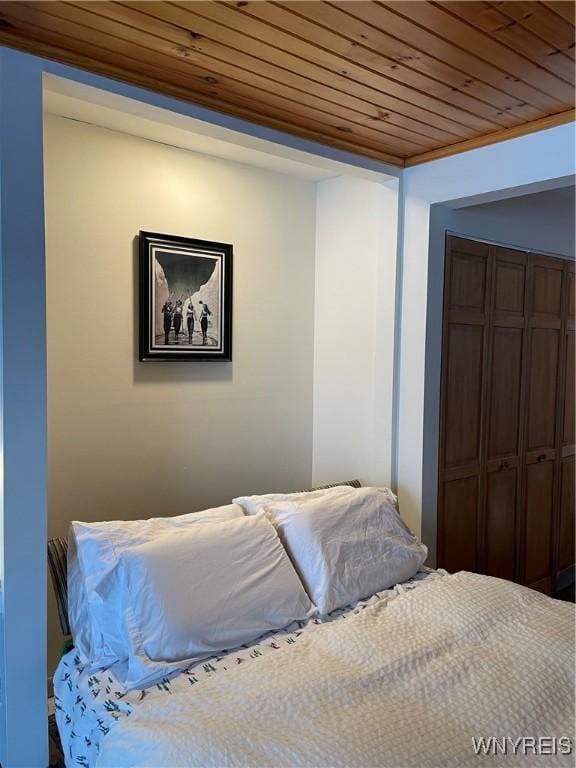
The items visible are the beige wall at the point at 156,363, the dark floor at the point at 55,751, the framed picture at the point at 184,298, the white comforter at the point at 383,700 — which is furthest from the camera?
the framed picture at the point at 184,298

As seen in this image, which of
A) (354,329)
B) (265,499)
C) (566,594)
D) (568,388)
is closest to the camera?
→ (265,499)

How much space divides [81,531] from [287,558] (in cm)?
70

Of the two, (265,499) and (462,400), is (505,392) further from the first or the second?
(265,499)

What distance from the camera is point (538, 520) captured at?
11.2 ft

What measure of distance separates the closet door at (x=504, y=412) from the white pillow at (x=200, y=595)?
4.98ft

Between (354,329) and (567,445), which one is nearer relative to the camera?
(354,329)

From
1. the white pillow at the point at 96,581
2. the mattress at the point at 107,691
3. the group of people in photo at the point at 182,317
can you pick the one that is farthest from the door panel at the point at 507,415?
the white pillow at the point at 96,581

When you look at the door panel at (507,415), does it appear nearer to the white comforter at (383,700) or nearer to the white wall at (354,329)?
the white wall at (354,329)

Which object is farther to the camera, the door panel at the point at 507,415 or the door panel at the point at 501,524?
the door panel at the point at 501,524

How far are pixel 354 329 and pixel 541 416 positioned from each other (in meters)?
1.26

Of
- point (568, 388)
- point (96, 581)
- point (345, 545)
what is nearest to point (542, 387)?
point (568, 388)

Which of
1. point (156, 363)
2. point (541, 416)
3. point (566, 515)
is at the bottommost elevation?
point (566, 515)

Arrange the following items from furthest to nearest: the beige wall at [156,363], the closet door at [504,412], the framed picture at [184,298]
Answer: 1. the closet door at [504,412]
2. the framed picture at [184,298]
3. the beige wall at [156,363]

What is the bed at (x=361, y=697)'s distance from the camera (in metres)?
1.33
